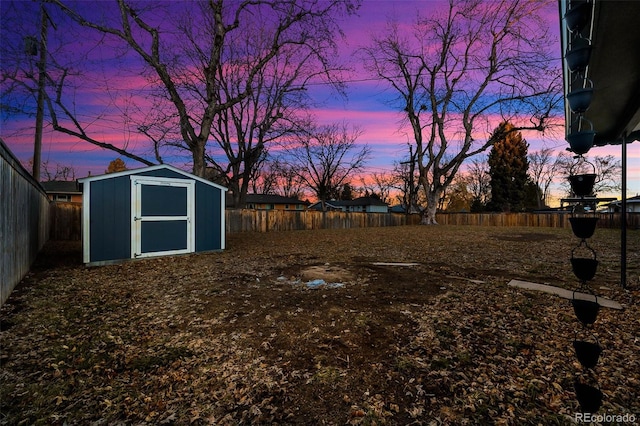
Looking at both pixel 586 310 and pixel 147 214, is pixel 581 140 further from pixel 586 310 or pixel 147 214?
pixel 147 214

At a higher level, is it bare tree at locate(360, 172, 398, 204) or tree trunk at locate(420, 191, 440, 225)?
bare tree at locate(360, 172, 398, 204)

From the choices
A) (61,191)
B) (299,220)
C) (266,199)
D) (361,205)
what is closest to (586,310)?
(299,220)

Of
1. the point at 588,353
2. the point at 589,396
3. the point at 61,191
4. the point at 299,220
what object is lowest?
the point at 589,396

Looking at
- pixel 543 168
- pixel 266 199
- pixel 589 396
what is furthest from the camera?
pixel 266 199

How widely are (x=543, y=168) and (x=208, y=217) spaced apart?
4619 centimetres

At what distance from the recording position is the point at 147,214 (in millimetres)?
7168

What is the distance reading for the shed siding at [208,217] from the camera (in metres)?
8.29

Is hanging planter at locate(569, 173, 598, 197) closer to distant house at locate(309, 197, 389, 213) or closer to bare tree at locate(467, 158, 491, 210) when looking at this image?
bare tree at locate(467, 158, 491, 210)

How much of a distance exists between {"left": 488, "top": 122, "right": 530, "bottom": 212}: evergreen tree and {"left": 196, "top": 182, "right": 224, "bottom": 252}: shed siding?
97.6 feet

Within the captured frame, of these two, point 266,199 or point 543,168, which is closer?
point 543,168

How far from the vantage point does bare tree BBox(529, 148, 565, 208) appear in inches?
1518

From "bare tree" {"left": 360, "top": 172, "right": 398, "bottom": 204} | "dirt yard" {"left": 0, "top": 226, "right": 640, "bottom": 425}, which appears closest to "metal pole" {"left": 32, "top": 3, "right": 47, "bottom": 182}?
"dirt yard" {"left": 0, "top": 226, "right": 640, "bottom": 425}

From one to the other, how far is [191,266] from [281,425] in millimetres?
5350

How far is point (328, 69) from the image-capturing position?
1339cm
